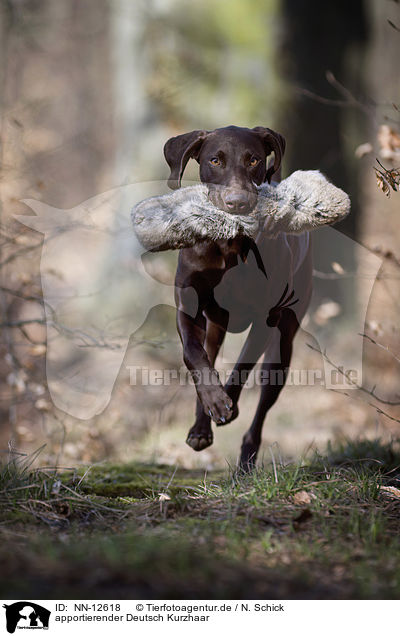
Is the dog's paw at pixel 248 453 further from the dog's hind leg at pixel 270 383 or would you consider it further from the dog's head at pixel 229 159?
the dog's head at pixel 229 159

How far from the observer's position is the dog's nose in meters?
2.92

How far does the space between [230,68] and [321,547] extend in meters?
7.06

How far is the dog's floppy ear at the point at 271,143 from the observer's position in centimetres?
330

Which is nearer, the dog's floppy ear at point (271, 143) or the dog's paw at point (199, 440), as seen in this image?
the dog's floppy ear at point (271, 143)

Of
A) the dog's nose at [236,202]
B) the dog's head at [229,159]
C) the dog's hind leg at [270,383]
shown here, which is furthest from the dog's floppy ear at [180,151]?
the dog's hind leg at [270,383]

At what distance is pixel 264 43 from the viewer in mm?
8086

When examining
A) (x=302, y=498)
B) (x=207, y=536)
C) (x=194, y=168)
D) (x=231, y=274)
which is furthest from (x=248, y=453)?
(x=194, y=168)

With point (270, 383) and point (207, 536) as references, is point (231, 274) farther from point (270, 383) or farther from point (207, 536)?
point (207, 536)

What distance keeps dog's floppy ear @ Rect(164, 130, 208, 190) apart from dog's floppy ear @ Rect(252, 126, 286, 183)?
0.29 meters

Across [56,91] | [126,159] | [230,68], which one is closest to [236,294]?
[126,159]

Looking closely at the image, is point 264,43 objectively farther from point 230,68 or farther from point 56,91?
point 56,91

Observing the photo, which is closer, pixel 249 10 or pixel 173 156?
pixel 173 156

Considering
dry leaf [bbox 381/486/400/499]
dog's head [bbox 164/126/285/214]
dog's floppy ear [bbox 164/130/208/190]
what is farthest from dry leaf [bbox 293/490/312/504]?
dog's floppy ear [bbox 164/130/208/190]
